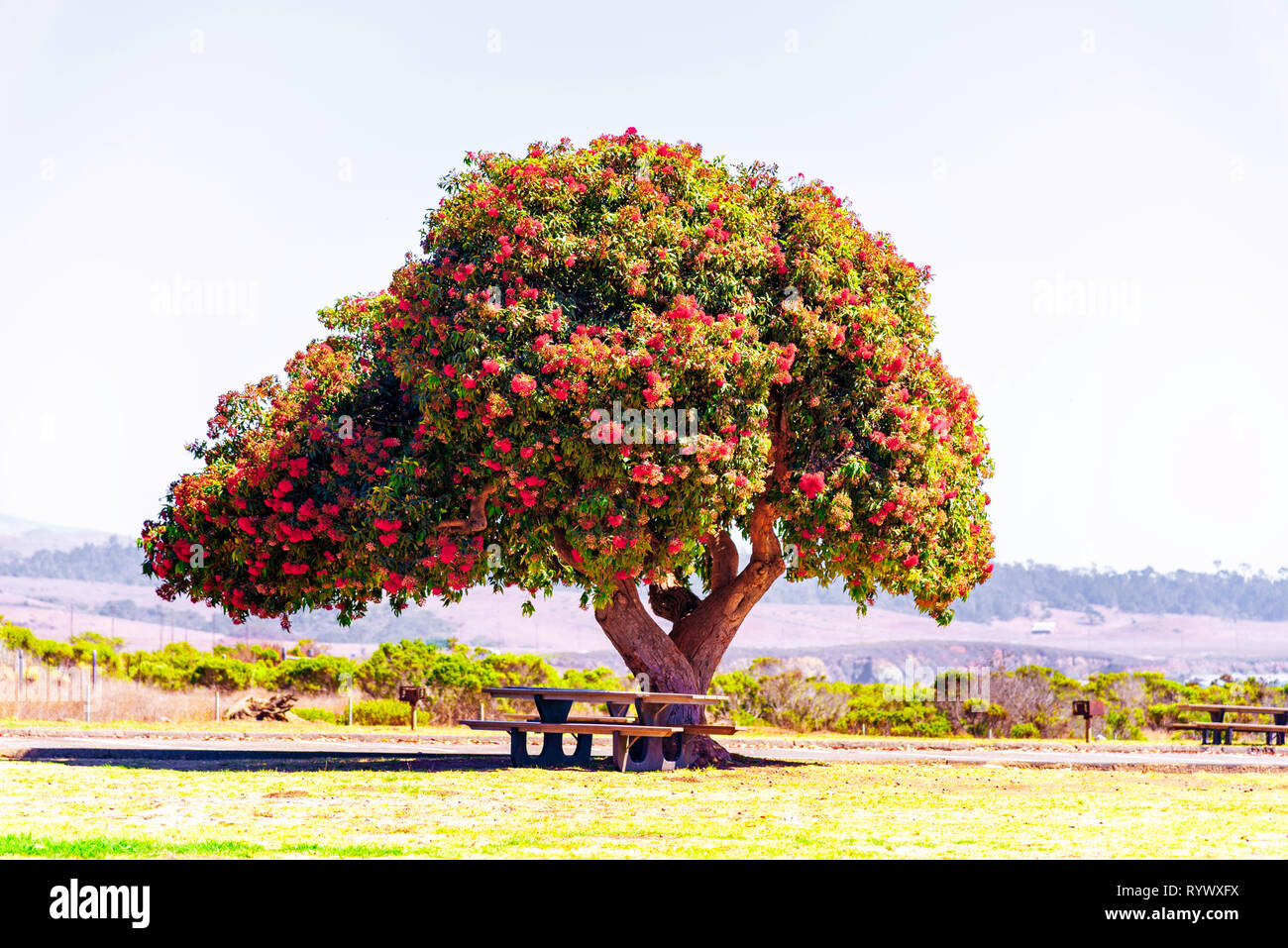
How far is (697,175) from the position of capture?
18875 mm

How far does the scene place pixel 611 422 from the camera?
53.7 feet

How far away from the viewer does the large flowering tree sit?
54.9 ft

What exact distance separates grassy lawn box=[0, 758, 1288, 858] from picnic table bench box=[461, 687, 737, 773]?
558 millimetres

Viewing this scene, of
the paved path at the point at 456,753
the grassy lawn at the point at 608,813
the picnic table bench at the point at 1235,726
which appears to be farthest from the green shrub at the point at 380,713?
the picnic table bench at the point at 1235,726

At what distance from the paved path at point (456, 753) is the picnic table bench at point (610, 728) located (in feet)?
1.79

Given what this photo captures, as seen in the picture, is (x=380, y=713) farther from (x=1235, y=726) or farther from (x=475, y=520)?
(x=1235, y=726)

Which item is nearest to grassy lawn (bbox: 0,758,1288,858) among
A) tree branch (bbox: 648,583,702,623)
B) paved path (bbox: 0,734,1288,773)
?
paved path (bbox: 0,734,1288,773)

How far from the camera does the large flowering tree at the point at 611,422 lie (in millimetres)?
16719

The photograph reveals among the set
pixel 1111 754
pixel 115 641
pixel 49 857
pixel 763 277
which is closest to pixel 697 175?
pixel 763 277

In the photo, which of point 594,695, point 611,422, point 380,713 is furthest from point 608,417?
Answer: point 380,713

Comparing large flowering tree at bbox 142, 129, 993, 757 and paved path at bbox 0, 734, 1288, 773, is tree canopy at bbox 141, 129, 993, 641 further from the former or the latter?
paved path at bbox 0, 734, 1288, 773

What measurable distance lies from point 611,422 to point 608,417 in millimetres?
75
